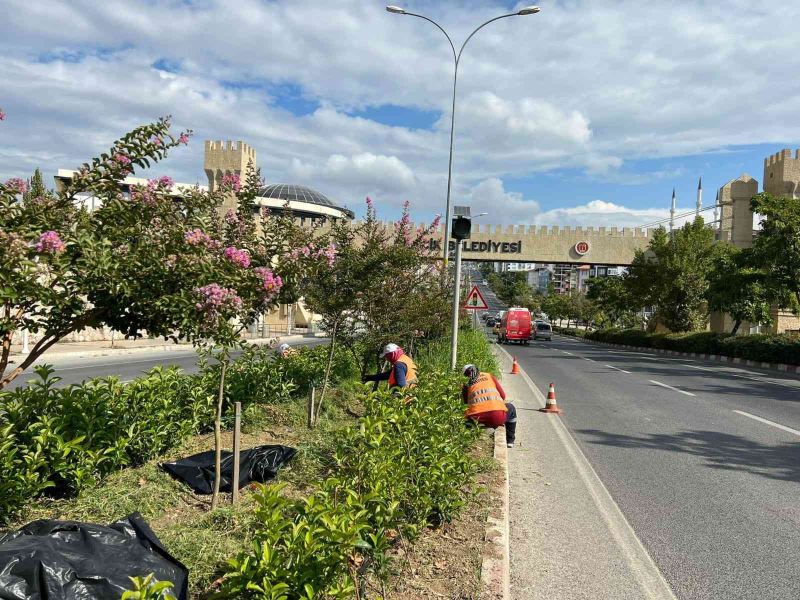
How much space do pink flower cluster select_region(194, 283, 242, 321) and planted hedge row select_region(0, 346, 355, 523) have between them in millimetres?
1237

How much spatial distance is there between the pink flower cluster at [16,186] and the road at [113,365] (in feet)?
36.1

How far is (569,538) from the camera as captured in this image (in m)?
5.11

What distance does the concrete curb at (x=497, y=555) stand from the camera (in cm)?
370

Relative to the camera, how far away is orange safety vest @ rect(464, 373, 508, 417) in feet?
24.5

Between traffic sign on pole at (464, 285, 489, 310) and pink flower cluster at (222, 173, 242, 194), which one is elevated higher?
pink flower cluster at (222, 173, 242, 194)

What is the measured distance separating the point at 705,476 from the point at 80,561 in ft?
21.4

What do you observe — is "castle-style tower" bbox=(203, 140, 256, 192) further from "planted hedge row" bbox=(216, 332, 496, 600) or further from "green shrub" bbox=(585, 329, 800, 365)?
"planted hedge row" bbox=(216, 332, 496, 600)

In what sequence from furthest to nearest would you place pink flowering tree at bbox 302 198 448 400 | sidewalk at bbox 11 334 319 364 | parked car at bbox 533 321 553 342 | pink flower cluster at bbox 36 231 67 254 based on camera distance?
parked car at bbox 533 321 553 342 < sidewalk at bbox 11 334 319 364 < pink flowering tree at bbox 302 198 448 400 < pink flower cluster at bbox 36 231 67 254

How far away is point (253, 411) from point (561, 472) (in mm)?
3586

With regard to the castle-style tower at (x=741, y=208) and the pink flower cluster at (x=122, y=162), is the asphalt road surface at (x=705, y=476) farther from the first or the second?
the castle-style tower at (x=741, y=208)

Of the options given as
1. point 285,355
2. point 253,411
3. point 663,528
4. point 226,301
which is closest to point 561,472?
point 663,528

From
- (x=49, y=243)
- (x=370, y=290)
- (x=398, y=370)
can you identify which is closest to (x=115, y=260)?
(x=49, y=243)

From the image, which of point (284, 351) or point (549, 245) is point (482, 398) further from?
point (549, 245)

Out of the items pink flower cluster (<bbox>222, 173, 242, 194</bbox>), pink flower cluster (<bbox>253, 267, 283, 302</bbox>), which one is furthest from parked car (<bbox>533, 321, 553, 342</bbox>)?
pink flower cluster (<bbox>253, 267, 283, 302</bbox>)
